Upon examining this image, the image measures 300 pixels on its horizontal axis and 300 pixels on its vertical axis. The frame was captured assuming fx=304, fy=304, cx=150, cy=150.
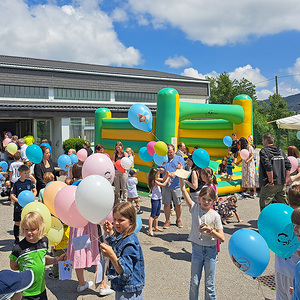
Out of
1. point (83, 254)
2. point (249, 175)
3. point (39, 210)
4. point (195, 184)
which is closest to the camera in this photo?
point (39, 210)

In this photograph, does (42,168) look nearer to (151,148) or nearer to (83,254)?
(151,148)

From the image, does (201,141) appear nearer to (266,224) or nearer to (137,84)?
(266,224)

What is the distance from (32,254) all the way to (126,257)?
3.08ft

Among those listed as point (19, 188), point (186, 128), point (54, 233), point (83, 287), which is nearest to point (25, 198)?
point (19, 188)

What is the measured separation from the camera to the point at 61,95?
2284 centimetres

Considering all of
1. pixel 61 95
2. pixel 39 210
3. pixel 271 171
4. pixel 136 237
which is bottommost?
pixel 136 237

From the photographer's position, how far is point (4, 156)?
10.9m

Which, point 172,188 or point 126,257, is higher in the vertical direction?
point 172,188

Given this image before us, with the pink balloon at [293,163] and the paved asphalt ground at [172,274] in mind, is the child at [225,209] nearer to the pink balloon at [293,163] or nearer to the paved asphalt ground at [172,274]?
the paved asphalt ground at [172,274]

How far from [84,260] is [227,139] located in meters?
7.96

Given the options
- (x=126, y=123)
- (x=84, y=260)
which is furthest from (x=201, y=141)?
(x=84, y=260)

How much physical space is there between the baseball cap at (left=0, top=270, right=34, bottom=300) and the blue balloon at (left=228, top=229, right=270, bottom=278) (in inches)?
65.8

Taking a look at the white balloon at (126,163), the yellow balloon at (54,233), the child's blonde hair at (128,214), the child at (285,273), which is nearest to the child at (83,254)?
the yellow balloon at (54,233)

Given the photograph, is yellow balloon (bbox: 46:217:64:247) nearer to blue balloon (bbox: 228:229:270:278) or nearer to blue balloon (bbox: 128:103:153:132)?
blue balloon (bbox: 228:229:270:278)
